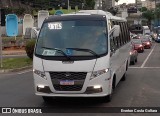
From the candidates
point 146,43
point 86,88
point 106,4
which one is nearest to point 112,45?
point 86,88

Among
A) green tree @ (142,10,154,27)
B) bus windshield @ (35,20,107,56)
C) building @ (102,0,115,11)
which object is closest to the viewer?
bus windshield @ (35,20,107,56)

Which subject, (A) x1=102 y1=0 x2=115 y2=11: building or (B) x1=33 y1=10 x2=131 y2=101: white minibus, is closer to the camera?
(B) x1=33 y1=10 x2=131 y2=101: white minibus

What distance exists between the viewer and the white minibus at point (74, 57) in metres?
10.3

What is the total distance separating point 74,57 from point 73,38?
735 mm

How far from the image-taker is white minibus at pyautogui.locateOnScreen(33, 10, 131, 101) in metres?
10.3

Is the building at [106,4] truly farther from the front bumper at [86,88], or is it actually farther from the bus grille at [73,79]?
the bus grille at [73,79]

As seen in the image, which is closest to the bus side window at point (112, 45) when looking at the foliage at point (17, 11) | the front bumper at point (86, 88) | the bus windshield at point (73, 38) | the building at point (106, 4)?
the bus windshield at point (73, 38)

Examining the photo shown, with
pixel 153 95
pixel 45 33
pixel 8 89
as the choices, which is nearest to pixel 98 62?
pixel 45 33

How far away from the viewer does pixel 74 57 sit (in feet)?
34.3

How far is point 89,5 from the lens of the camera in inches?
4899

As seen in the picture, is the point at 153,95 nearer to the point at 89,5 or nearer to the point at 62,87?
the point at 62,87

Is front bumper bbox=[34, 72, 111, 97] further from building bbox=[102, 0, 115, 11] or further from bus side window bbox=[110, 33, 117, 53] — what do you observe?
building bbox=[102, 0, 115, 11]

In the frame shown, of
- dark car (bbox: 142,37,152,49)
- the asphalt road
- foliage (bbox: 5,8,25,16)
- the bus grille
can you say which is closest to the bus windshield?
the bus grille

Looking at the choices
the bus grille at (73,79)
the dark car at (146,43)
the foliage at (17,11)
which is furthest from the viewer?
the foliage at (17,11)
